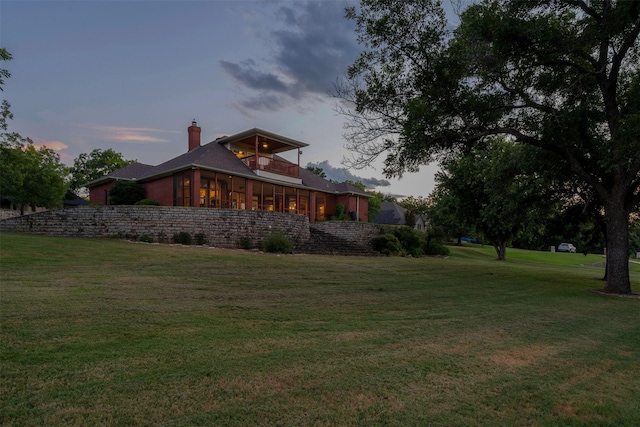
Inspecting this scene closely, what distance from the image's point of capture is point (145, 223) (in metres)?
17.8

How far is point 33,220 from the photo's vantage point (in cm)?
1700

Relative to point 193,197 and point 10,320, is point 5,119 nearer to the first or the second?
point 193,197

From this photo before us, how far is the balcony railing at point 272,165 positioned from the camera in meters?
25.2

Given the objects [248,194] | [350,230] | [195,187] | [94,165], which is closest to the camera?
[195,187]

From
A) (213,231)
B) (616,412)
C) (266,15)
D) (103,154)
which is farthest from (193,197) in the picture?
(103,154)

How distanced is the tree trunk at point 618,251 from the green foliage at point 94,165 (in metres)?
46.4

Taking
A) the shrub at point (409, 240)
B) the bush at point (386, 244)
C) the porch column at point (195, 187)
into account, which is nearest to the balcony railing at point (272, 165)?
the porch column at point (195, 187)

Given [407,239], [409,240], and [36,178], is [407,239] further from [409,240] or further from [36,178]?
[36,178]

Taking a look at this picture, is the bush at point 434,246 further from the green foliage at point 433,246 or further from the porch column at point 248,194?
the porch column at point 248,194

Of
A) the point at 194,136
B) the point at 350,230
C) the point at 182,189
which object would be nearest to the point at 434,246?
the point at 350,230

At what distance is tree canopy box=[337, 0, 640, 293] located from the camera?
951cm

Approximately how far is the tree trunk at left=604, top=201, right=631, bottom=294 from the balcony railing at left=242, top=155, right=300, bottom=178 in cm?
1978

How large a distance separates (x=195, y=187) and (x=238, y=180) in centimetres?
343

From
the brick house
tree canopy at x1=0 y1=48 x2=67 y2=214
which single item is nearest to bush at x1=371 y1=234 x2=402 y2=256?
the brick house
